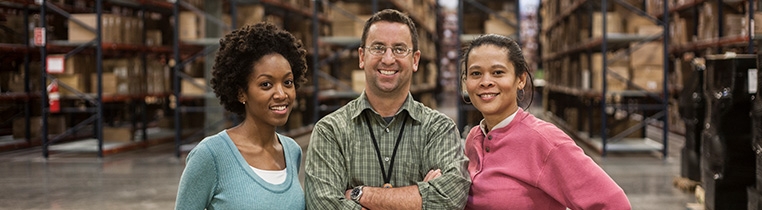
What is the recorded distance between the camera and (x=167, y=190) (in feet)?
21.4

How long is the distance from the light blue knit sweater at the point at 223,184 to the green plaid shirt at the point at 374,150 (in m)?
0.13

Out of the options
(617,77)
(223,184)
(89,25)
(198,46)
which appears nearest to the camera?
(223,184)

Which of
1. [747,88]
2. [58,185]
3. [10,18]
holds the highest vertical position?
[10,18]

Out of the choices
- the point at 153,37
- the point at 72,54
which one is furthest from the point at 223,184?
the point at 153,37

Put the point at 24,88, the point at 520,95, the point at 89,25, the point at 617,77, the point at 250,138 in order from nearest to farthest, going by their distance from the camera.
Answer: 1. the point at 250,138
2. the point at 520,95
3. the point at 617,77
4. the point at 89,25
5. the point at 24,88

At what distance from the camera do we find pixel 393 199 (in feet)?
6.61

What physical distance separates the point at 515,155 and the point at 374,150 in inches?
16.6

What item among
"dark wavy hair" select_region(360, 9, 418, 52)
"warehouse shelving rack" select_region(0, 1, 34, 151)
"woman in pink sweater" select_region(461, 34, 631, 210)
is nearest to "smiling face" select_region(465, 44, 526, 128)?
"woman in pink sweater" select_region(461, 34, 631, 210)

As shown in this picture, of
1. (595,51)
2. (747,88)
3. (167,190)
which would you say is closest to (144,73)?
(167,190)

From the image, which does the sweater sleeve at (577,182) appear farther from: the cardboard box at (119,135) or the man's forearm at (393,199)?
the cardboard box at (119,135)

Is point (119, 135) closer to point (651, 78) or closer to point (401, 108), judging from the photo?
point (651, 78)

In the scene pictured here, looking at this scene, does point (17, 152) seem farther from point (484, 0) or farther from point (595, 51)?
point (595, 51)

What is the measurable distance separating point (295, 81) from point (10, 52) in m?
9.53

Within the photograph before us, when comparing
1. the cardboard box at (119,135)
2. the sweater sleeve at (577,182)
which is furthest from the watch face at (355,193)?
the cardboard box at (119,135)
